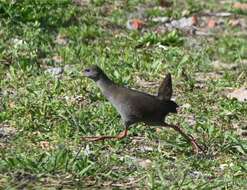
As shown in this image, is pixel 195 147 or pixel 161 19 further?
pixel 161 19

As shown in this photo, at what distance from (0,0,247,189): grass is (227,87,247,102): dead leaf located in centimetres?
12

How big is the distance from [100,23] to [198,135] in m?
4.07

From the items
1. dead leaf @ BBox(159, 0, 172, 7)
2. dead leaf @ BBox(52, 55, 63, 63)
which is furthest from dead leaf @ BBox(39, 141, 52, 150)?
dead leaf @ BBox(159, 0, 172, 7)

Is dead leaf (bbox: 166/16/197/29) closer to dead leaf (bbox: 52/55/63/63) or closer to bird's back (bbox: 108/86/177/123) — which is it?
dead leaf (bbox: 52/55/63/63)

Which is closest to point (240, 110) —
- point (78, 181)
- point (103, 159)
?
point (103, 159)

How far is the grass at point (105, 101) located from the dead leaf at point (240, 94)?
116mm

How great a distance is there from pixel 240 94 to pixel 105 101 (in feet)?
4.77

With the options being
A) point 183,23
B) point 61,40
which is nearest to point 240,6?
point 183,23

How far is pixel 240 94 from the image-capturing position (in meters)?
8.52

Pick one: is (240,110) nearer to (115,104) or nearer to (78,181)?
(115,104)

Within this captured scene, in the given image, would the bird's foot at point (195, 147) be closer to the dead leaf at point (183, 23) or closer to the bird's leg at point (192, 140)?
the bird's leg at point (192, 140)

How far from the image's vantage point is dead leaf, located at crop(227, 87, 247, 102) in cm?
841

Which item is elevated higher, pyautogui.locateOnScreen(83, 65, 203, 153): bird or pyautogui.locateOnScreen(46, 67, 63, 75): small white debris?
pyautogui.locateOnScreen(46, 67, 63, 75): small white debris

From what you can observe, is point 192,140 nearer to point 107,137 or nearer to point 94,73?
point 107,137
